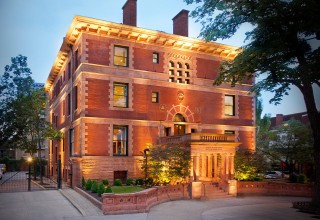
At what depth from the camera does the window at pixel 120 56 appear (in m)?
27.3

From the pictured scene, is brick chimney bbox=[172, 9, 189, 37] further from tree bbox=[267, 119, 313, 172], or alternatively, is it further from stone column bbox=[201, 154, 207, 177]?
tree bbox=[267, 119, 313, 172]

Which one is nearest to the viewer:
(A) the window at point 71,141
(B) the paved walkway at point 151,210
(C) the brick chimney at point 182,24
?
(B) the paved walkway at point 151,210

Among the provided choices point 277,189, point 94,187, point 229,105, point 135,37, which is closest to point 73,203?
point 94,187

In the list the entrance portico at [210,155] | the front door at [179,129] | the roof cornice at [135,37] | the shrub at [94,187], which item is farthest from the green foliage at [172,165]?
the roof cornice at [135,37]

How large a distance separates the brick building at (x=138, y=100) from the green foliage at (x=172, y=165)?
63 cm

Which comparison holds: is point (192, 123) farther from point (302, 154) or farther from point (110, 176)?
point (302, 154)

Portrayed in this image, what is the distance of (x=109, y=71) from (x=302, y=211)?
17454mm

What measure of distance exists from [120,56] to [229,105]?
42.0ft

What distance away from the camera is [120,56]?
1081 inches

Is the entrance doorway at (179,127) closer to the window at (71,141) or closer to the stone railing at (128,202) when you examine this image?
the window at (71,141)

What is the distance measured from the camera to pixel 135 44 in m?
28.0

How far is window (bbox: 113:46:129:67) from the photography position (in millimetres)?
27312

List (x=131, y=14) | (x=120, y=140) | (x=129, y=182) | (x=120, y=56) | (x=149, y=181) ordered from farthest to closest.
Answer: (x=131, y=14) → (x=120, y=56) → (x=120, y=140) → (x=129, y=182) → (x=149, y=181)

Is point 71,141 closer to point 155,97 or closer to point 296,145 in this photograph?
point 155,97
